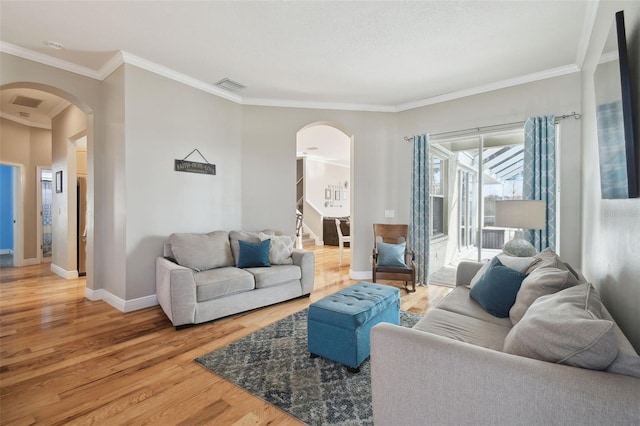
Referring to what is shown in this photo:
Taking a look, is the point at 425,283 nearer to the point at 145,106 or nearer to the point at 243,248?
the point at 243,248

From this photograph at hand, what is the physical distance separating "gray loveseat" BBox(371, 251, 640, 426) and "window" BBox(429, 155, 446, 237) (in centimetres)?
387

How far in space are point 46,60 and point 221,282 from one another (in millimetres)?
3324

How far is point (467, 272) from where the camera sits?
3051 millimetres

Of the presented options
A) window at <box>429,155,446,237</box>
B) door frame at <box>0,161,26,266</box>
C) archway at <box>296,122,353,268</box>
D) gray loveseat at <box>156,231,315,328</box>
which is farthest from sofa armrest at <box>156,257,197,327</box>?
door frame at <box>0,161,26,266</box>

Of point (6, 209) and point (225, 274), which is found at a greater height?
point (6, 209)

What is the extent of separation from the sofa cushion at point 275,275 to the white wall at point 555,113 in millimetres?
3173

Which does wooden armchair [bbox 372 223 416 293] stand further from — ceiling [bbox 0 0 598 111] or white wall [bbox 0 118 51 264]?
white wall [bbox 0 118 51 264]

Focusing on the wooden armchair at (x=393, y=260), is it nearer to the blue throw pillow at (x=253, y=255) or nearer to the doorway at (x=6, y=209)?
the blue throw pillow at (x=253, y=255)

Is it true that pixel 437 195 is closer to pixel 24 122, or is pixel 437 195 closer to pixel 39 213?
pixel 39 213

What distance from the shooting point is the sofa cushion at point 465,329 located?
5.80ft

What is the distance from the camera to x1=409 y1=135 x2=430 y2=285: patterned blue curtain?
186 inches

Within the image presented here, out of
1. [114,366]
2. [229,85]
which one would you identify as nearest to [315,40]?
[229,85]

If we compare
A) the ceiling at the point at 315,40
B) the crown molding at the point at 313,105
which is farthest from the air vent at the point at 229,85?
the crown molding at the point at 313,105

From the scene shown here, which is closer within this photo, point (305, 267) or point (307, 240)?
point (305, 267)
